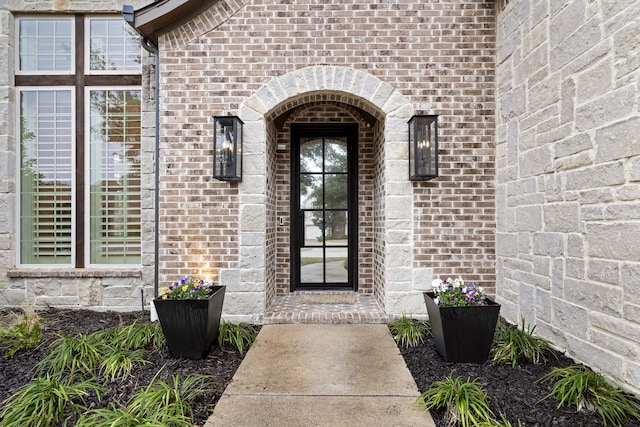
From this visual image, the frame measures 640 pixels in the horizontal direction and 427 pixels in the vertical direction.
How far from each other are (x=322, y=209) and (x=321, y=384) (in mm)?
2913

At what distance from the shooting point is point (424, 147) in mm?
3793

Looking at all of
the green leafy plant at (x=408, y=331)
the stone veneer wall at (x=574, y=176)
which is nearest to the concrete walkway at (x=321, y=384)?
the green leafy plant at (x=408, y=331)

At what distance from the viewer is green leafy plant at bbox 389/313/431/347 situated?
3.31m

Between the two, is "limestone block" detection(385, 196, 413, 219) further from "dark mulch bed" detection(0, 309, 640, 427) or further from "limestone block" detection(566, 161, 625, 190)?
"limestone block" detection(566, 161, 625, 190)

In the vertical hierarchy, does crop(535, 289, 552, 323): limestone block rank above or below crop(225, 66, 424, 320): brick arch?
below

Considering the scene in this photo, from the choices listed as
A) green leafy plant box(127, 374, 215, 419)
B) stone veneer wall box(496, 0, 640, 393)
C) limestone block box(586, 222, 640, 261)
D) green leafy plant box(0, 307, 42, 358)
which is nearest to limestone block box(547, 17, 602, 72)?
stone veneer wall box(496, 0, 640, 393)

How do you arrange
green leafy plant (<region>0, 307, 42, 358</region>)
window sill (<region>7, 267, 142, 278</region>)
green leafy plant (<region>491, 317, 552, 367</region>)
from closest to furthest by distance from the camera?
green leafy plant (<region>491, 317, 552, 367</region>), green leafy plant (<region>0, 307, 42, 358</region>), window sill (<region>7, 267, 142, 278</region>)

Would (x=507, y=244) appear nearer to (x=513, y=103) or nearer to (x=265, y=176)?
(x=513, y=103)

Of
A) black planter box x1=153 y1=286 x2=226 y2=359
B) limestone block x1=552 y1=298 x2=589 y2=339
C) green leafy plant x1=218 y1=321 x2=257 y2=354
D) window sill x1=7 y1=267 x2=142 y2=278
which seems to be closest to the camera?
limestone block x1=552 y1=298 x2=589 y2=339

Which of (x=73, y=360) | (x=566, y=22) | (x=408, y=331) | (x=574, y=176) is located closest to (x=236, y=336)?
(x=73, y=360)

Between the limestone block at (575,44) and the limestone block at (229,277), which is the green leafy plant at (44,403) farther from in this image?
the limestone block at (575,44)

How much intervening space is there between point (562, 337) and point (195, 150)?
3.94 metres

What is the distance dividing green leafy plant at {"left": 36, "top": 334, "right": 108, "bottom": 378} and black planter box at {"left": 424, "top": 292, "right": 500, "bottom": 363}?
2.68 m

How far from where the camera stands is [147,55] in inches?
172
